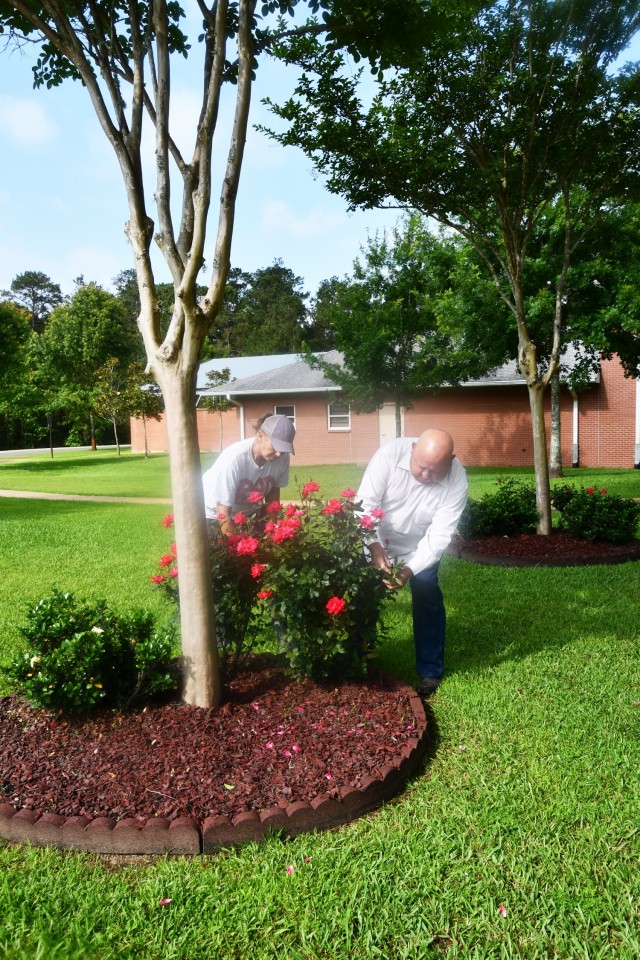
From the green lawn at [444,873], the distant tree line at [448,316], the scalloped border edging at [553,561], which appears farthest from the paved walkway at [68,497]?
the green lawn at [444,873]

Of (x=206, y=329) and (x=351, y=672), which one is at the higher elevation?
(x=206, y=329)

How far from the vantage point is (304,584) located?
3.81 meters

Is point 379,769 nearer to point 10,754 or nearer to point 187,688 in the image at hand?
point 187,688

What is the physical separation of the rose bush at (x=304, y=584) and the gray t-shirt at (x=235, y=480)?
0.40 metres

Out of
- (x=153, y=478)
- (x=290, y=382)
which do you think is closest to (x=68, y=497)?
(x=153, y=478)

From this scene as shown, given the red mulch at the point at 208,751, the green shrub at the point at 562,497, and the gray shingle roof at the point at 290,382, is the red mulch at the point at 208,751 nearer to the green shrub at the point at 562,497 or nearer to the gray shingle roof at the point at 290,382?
the green shrub at the point at 562,497

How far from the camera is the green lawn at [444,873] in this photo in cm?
234

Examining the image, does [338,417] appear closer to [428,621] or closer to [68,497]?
[68,497]

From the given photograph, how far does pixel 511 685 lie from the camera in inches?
178

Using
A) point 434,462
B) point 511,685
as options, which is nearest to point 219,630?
point 434,462

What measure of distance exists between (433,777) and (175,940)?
4.92ft

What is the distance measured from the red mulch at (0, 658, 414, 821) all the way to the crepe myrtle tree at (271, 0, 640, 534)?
6798 mm

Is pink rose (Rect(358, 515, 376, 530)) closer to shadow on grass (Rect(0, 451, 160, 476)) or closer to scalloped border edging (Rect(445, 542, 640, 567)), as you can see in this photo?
scalloped border edging (Rect(445, 542, 640, 567))

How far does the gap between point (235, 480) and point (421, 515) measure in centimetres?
122
